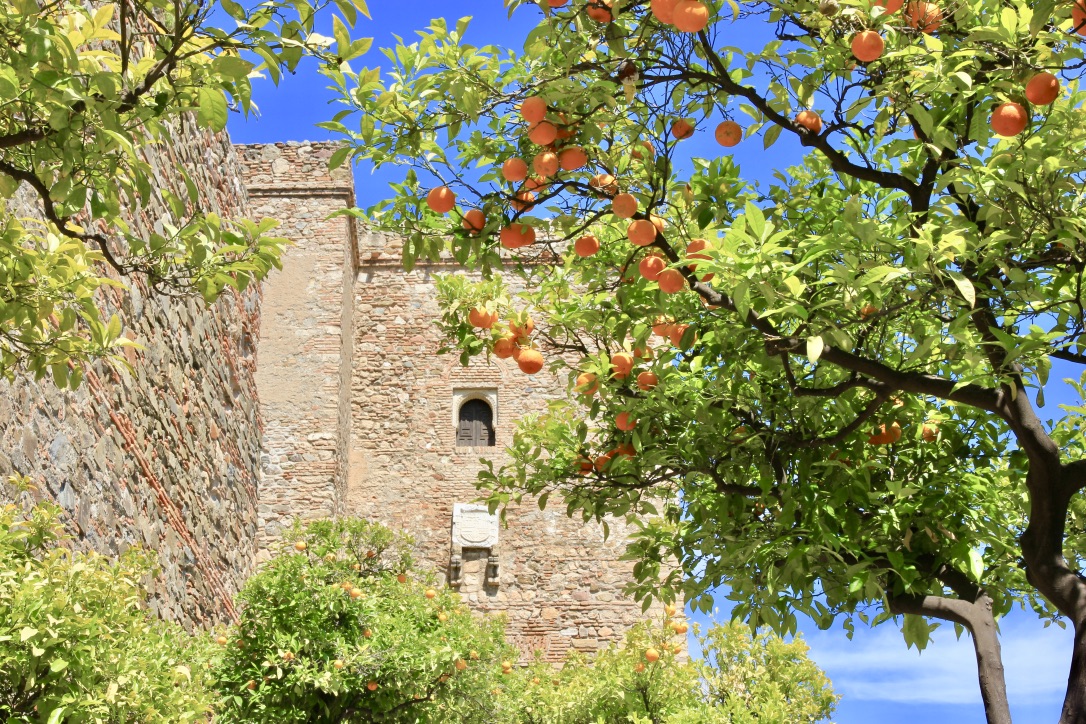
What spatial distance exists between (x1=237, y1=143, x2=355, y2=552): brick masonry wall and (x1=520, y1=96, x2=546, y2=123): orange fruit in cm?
876

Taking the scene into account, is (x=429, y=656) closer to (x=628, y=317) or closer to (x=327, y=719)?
(x=327, y=719)

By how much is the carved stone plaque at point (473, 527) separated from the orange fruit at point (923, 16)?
987 centimetres

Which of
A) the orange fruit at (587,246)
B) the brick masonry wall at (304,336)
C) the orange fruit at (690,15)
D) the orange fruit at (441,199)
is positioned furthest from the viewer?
the brick masonry wall at (304,336)

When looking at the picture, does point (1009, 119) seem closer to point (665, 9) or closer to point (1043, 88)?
point (1043, 88)

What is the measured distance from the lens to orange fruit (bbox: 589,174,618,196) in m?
3.99

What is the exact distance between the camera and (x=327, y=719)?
291 inches

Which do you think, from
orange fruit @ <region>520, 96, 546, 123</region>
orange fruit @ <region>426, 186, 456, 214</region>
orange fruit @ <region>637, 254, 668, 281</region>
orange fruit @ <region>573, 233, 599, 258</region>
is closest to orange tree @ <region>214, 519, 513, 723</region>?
orange fruit @ <region>573, 233, 599, 258</region>

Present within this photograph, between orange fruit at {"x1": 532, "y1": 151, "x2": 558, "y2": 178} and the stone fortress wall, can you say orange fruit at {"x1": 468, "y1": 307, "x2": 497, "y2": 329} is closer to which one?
orange fruit at {"x1": 532, "y1": 151, "x2": 558, "y2": 178}

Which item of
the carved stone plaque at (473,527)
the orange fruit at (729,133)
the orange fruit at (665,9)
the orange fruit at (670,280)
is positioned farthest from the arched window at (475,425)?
the orange fruit at (665,9)

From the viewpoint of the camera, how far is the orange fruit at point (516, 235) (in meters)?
3.93

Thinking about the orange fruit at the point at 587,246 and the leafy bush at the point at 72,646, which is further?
the orange fruit at the point at 587,246

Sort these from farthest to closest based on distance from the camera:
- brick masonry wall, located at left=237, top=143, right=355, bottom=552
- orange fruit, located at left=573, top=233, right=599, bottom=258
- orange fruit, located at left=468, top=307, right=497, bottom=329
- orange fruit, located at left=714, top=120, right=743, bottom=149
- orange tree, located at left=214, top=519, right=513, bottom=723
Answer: brick masonry wall, located at left=237, top=143, right=355, bottom=552 → orange tree, located at left=214, top=519, right=513, bottom=723 → orange fruit, located at left=468, top=307, right=497, bottom=329 → orange fruit, located at left=573, top=233, right=599, bottom=258 → orange fruit, located at left=714, top=120, right=743, bottom=149

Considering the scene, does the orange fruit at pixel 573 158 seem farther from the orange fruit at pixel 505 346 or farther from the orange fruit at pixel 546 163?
the orange fruit at pixel 505 346

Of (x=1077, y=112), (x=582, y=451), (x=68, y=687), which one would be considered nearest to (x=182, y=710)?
(x=68, y=687)
